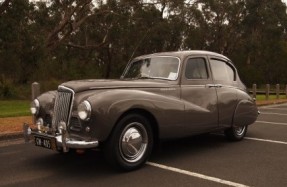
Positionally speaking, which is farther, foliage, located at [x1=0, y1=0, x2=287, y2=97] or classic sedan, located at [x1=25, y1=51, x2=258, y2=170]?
foliage, located at [x1=0, y1=0, x2=287, y2=97]

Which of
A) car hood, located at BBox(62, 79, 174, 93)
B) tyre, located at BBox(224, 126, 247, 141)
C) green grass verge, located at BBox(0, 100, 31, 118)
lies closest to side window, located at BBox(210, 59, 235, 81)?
tyre, located at BBox(224, 126, 247, 141)

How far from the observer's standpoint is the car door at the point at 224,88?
7.28 metres

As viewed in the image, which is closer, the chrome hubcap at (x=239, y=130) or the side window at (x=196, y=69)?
the side window at (x=196, y=69)

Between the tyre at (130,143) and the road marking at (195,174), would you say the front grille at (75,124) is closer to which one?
the tyre at (130,143)

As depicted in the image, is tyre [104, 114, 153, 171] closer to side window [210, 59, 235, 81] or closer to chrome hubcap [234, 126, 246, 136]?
side window [210, 59, 235, 81]

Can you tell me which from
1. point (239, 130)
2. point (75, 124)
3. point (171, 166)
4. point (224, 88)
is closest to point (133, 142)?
point (171, 166)

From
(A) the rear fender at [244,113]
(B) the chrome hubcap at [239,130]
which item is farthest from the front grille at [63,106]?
(B) the chrome hubcap at [239,130]

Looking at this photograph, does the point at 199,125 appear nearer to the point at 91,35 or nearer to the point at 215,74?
the point at 215,74

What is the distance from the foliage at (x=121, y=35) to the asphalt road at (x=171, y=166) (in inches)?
452

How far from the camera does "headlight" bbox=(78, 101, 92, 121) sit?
534 centimetres

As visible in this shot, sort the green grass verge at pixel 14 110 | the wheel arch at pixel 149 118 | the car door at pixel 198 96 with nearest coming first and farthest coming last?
1. the wheel arch at pixel 149 118
2. the car door at pixel 198 96
3. the green grass verge at pixel 14 110

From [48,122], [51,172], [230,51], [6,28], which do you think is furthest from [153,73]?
[230,51]

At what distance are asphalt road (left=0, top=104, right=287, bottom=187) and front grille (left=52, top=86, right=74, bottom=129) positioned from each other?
758mm

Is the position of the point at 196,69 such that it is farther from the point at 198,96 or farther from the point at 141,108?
the point at 141,108
